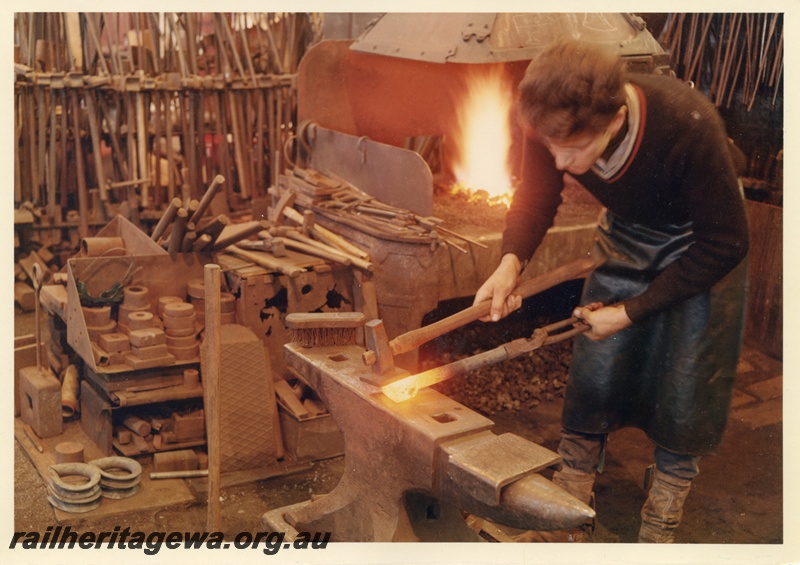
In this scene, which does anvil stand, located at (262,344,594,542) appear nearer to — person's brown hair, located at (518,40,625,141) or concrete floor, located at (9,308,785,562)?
concrete floor, located at (9,308,785,562)

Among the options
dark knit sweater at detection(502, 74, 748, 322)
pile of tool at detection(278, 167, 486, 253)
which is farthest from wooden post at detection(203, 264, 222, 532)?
pile of tool at detection(278, 167, 486, 253)

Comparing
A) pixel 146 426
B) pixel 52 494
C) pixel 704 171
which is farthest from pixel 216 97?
pixel 704 171

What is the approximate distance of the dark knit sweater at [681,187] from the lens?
3.01m

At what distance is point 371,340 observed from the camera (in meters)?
3.11

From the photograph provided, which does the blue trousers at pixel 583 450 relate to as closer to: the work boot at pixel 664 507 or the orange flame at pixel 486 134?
the work boot at pixel 664 507

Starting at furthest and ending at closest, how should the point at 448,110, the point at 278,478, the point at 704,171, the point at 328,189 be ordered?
1. the point at 448,110
2. the point at 328,189
3. the point at 278,478
4. the point at 704,171

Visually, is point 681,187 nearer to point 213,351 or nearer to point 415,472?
point 415,472

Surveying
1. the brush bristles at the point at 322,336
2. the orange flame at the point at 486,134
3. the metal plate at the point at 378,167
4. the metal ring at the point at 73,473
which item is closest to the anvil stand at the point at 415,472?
the brush bristles at the point at 322,336

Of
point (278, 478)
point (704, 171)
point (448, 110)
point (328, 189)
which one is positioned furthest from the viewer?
point (448, 110)

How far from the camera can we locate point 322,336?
3445 millimetres

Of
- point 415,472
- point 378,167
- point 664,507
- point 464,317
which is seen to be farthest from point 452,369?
point 378,167

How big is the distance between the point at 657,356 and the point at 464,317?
0.86 meters
